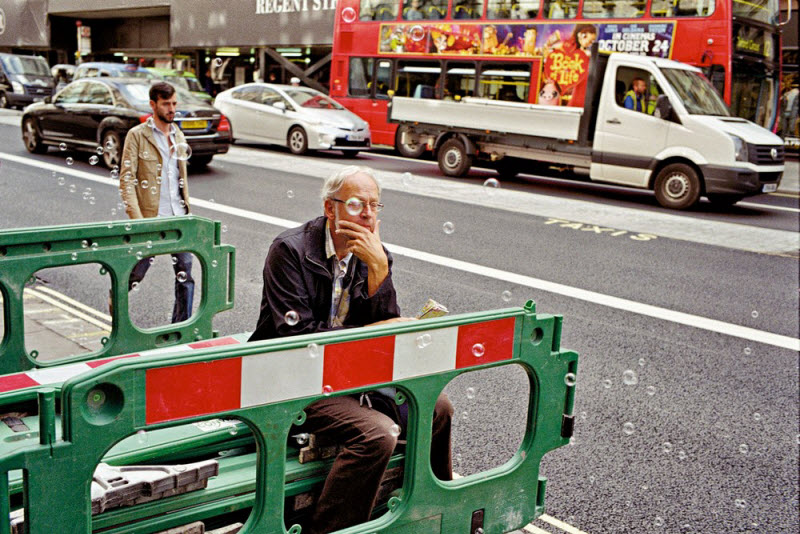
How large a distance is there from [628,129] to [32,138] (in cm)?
1071

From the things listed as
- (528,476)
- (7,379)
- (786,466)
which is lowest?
(786,466)

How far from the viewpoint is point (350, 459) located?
2656mm

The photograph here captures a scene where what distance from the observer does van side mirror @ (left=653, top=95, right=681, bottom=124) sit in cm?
1343

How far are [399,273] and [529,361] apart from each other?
5.17m

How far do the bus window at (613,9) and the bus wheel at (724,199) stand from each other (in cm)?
350

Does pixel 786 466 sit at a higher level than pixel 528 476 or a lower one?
lower

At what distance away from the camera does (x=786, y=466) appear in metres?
4.26

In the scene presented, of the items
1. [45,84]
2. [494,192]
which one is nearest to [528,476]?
[45,84]

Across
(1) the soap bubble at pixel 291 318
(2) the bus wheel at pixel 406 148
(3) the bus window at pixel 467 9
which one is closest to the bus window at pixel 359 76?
(2) the bus wheel at pixel 406 148

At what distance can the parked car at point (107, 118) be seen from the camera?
42.6ft

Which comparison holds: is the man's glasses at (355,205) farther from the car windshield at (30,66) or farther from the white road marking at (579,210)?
the white road marking at (579,210)

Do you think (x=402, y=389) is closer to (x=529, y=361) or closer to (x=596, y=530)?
(x=529, y=361)

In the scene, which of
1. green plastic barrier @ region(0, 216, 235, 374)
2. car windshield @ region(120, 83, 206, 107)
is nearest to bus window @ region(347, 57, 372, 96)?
car windshield @ region(120, 83, 206, 107)

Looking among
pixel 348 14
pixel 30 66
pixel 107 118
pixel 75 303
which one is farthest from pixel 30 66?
pixel 348 14
